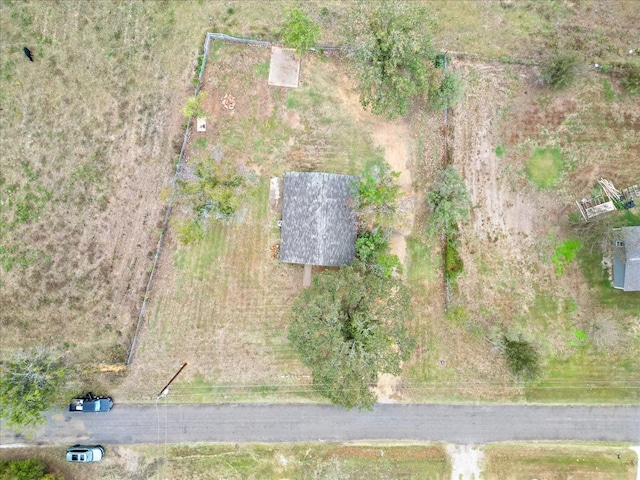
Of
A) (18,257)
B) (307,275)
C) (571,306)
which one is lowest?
(571,306)

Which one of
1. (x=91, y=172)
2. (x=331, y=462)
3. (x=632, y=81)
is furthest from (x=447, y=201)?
(x=91, y=172)

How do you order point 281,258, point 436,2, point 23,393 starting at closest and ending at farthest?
point 23,393 → point 281,258 → point 436,2

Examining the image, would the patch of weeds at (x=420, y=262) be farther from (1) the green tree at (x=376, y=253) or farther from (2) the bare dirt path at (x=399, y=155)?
(1) the green tree at (x=376, y=253)

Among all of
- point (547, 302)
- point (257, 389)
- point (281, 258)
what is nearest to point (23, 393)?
point (257, 389)

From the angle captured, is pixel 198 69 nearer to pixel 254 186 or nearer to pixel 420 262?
pixel 254 186

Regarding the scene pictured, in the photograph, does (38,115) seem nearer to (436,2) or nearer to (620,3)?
(436,2)

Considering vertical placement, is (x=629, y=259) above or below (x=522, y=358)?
above

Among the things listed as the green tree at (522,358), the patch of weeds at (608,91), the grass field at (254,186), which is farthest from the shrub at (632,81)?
the green tree at (522,358)
